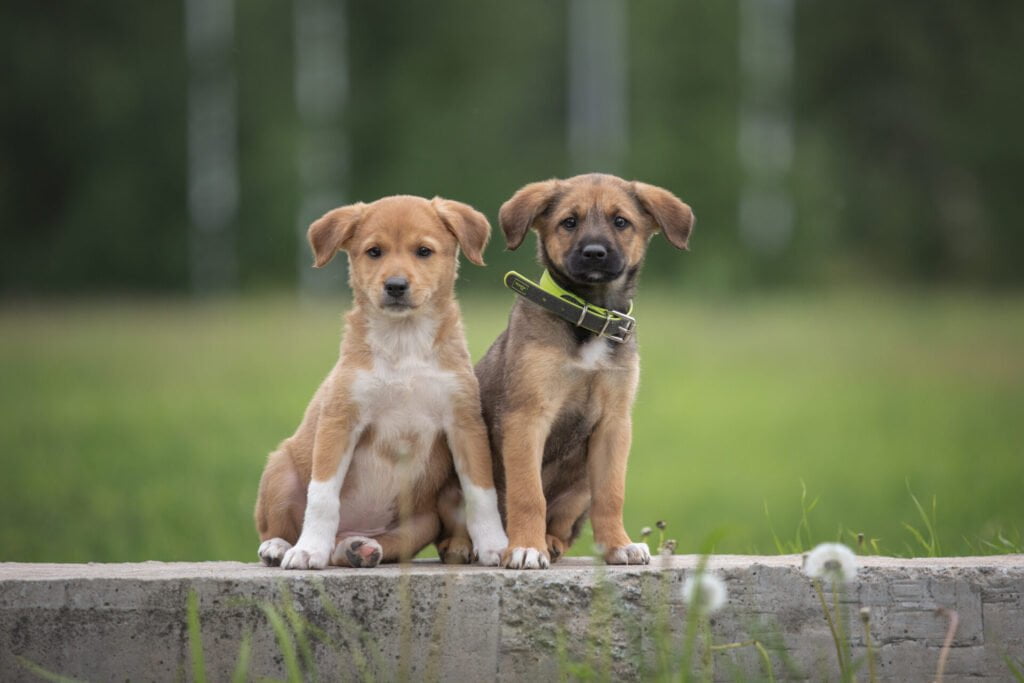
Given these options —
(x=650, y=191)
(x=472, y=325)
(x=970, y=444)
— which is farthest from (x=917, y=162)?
(x=650, y=191)

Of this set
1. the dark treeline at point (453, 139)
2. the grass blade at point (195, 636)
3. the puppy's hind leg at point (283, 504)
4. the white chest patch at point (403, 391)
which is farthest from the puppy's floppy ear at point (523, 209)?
the dark treeline at point (453, 139)

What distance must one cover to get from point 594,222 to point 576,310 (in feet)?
1.59

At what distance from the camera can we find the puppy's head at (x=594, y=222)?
22.4ft

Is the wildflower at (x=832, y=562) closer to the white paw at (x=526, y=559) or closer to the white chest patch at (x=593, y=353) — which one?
the white paw at (x=526, y=559)

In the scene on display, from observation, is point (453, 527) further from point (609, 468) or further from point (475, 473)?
point (609, 468)

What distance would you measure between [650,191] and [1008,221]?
109 ft

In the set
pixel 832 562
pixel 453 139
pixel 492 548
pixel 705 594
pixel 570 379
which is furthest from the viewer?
pixel 453 139

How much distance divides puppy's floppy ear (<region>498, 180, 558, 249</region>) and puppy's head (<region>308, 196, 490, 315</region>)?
122mm

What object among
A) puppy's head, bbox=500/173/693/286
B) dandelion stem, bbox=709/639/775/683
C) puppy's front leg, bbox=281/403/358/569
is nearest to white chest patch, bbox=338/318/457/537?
puppy's front leg, bbox=281/403/358/569

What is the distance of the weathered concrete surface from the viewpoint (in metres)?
5.89

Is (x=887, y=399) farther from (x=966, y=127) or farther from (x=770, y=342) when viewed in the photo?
(x=966, y=127)

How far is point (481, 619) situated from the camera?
235 inches

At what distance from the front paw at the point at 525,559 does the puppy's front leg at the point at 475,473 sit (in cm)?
24

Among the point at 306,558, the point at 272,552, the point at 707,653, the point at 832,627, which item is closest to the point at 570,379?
the point at 306,558
